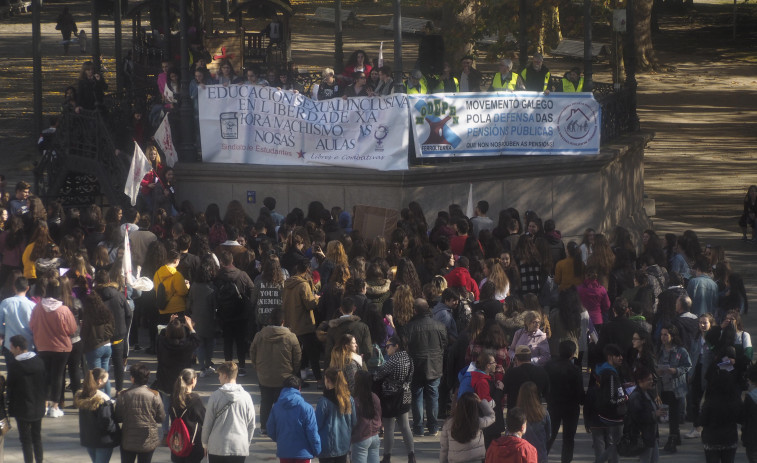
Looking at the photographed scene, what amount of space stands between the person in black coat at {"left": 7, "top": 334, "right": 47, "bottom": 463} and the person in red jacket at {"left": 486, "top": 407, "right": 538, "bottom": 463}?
417cm

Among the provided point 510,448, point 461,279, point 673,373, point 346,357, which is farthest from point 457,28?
point 510,448

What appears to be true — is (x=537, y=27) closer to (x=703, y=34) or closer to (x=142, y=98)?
(x=142, y=98)

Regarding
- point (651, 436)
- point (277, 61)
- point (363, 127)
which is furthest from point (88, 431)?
point (277, 61)

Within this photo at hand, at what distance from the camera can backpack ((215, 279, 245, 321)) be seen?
13180 millimetres

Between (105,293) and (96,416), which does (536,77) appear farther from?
(96,416)

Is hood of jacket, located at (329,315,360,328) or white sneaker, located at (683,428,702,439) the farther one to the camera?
white sneaker, located at (683,428,702,439)

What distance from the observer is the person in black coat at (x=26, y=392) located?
1043 centimetres

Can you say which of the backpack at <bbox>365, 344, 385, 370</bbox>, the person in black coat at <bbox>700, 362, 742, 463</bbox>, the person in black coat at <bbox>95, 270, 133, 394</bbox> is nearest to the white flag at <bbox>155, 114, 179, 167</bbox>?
the person in black coat at <bbox>95, 270, 133, 394</bbox>

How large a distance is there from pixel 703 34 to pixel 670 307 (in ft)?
140

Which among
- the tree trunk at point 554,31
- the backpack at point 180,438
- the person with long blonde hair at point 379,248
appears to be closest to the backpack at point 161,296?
the person with long blonde hair at point 379,248

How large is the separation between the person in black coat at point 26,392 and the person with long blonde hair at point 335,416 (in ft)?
8.60

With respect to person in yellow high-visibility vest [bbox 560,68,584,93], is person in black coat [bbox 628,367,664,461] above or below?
below

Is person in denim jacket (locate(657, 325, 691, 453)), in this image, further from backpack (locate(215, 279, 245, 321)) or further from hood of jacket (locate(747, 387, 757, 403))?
backpack (locate(215, 279, 245, 321))

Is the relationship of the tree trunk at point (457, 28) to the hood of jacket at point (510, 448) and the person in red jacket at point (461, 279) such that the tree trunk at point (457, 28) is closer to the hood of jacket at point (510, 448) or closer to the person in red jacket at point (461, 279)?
the person in red jacket at point (461, 279)
